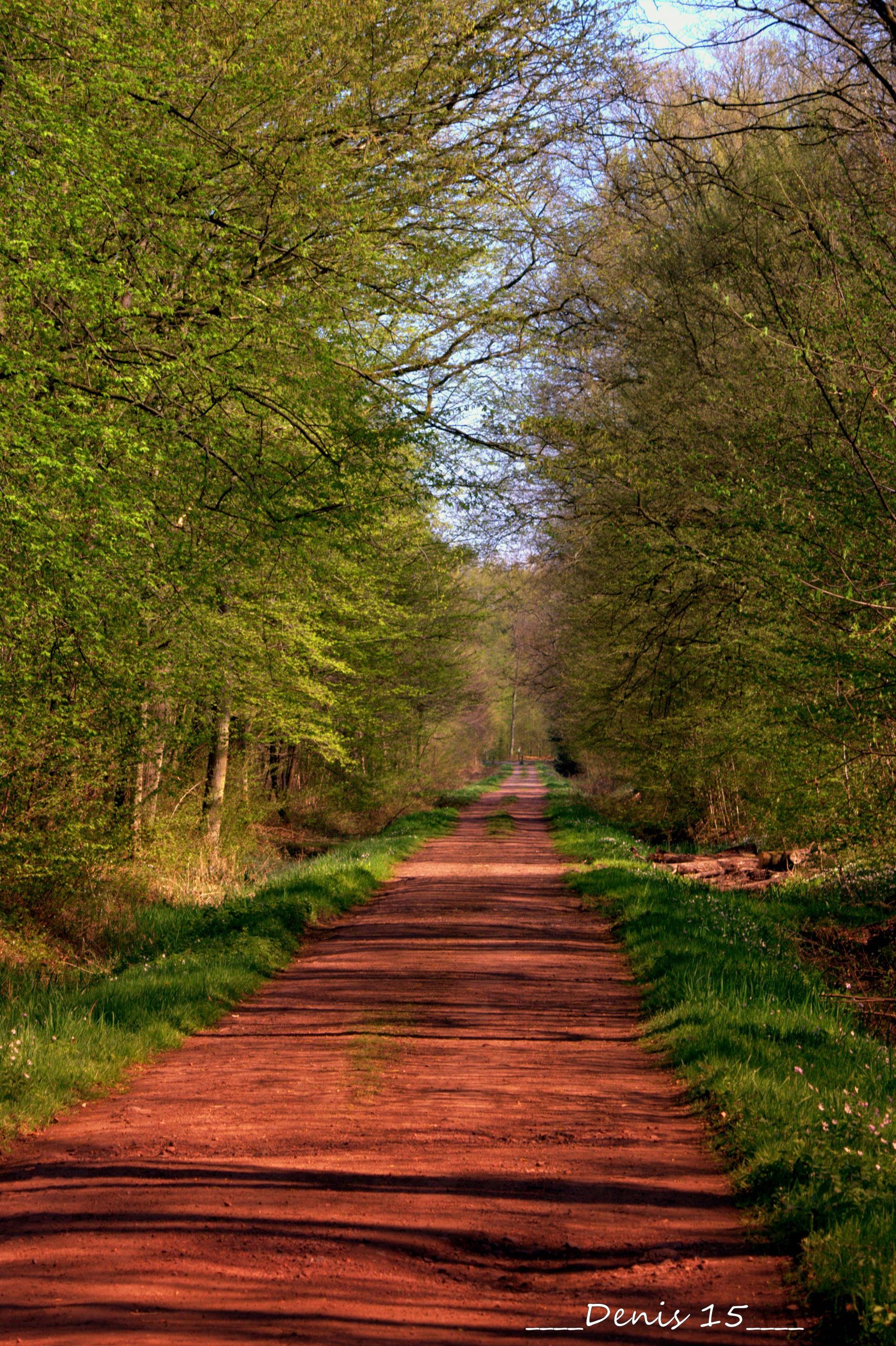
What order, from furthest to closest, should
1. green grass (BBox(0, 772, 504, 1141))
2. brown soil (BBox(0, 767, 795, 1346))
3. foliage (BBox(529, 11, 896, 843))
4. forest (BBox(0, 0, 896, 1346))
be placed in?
foliage (BBox(529, 11, 896, 843)), forest (BBox(0, 0, 896, 1346)), green grass (BBox(0, 772, 504, 1141)), brown soil (BBox(0, 767, 795, 1346))

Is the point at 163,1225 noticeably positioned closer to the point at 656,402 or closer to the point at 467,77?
the point at 467,77

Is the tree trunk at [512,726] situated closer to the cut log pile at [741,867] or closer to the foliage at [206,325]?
the cut log pile at [741,867]

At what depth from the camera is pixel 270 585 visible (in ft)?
42.8

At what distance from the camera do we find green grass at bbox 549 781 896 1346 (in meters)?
3.52

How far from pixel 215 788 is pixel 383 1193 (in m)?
Answer: 15.2

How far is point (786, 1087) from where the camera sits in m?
5.25

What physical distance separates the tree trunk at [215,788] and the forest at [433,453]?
1.60 m

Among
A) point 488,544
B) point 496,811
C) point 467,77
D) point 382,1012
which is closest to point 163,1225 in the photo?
point 382,1012

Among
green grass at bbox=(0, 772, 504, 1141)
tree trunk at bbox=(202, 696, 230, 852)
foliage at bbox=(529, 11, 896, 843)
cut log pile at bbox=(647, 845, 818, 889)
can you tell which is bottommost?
cut log pile at bbox=(647, 845, 818, 889)

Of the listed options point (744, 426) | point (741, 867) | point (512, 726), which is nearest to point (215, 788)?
point (741, 867)

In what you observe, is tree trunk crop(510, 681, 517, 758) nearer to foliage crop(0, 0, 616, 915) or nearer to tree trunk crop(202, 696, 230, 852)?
tree trunk crop(202, 696, 230, 852)

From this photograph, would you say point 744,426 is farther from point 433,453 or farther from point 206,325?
point 206,325

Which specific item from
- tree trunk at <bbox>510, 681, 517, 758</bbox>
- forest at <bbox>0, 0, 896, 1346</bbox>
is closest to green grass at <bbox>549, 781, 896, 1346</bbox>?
forest at <bbox>0, 0, 896, 1346</bbox>

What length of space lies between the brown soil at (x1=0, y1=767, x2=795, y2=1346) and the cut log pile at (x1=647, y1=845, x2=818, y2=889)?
24.6 ft
